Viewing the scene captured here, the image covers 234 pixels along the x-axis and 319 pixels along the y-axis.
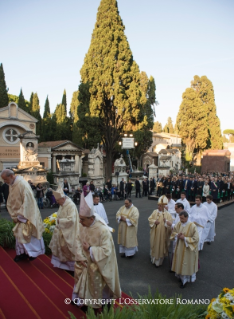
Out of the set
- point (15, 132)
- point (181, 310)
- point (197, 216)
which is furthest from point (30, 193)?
point (15, 132)

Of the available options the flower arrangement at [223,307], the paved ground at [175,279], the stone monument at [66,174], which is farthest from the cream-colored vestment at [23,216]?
the stone monument at [66,174]

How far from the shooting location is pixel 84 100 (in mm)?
23375

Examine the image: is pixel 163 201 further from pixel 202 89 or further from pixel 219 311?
pixel 202 89

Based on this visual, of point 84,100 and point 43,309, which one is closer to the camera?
point 43,309

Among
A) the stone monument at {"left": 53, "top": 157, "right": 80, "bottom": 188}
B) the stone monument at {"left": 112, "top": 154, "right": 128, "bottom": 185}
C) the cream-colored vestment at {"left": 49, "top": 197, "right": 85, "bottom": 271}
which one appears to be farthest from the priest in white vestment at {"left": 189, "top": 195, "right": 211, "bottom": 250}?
the stone monument at {"left": 112, "top": 154, "right": 128, "bottom": 185}

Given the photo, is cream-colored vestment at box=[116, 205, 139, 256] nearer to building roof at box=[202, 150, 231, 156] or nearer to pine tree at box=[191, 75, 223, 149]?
building roof at box=[202, 150, 231, 156]

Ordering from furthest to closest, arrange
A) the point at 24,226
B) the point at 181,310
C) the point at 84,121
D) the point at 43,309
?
the point at 84,121, the point at 24,226, the point at 43,309, the point at 181,310

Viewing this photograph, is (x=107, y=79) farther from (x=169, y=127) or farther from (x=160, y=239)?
(x=169, y=127)

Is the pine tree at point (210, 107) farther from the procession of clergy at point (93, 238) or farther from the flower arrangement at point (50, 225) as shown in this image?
the flower arrangement at point (50, 225)

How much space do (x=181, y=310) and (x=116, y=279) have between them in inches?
37.9

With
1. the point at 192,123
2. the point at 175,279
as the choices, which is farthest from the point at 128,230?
the point at 192,123

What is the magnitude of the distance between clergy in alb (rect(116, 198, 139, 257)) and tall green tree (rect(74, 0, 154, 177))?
16.2 m

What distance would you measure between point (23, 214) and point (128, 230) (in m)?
3.23

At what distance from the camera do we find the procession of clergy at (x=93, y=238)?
3275 millimetres
